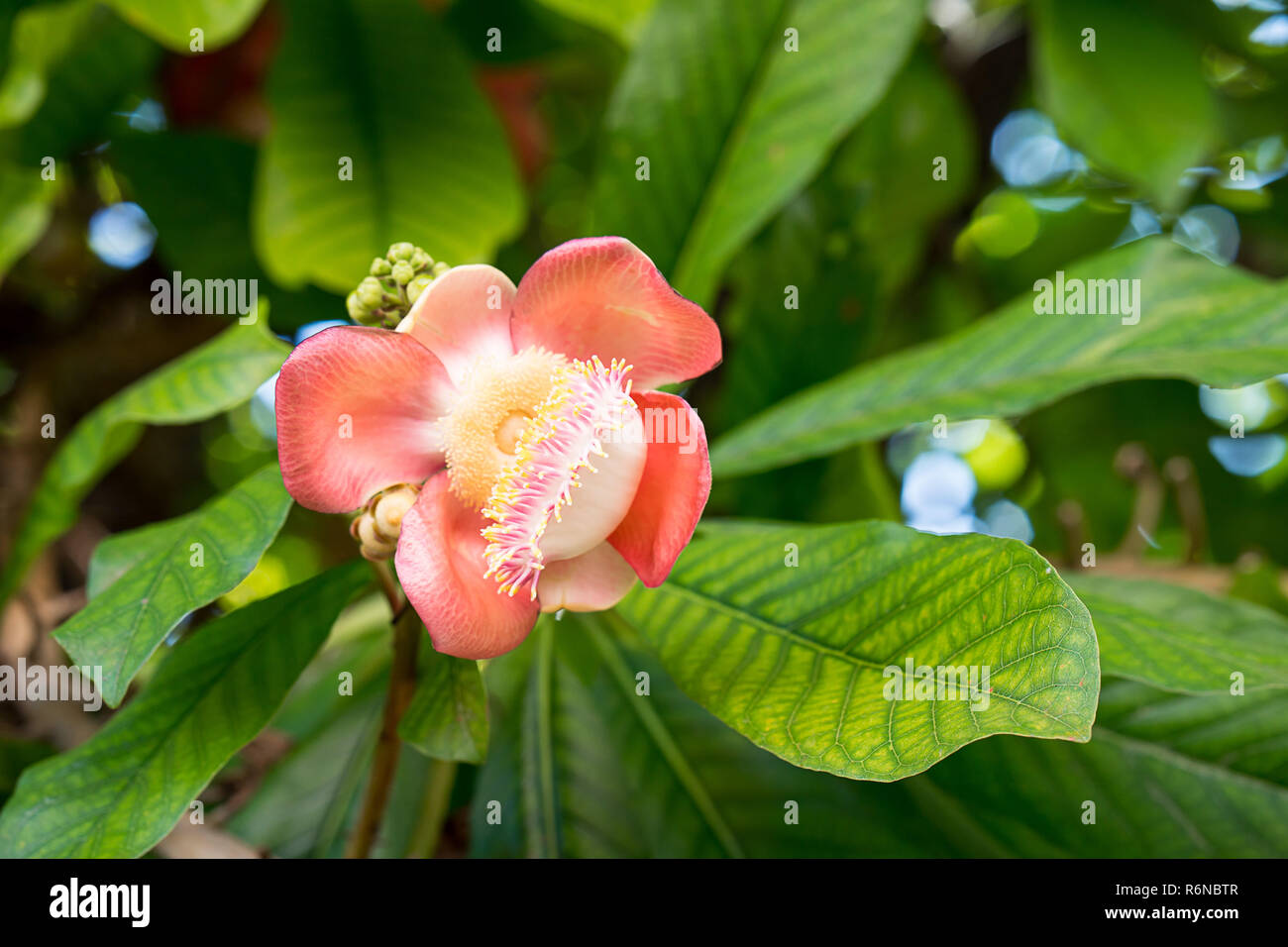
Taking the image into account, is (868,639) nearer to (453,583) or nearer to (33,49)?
(453,583)

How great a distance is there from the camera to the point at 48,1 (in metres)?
1.16

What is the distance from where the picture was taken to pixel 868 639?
567 millimetres

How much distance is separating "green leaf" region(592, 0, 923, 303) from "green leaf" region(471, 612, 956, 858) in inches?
14.5

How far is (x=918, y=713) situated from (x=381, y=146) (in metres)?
1.01

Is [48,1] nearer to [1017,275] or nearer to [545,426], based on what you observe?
[545,426]

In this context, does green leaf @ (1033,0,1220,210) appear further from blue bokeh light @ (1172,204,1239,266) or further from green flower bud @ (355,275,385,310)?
green flower bud @ (355,275,385,310)

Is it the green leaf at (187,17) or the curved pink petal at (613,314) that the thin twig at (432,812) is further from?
the green leaf at (187,17)

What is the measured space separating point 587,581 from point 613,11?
0.82m

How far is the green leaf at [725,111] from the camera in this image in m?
0.91

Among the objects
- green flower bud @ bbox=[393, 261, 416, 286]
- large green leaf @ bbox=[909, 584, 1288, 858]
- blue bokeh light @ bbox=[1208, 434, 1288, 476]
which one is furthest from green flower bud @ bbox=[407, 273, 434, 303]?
blue bokeh light @ bbox=[1208, 434, 1288, 476]

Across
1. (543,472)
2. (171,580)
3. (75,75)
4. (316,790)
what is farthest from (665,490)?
(75,75)

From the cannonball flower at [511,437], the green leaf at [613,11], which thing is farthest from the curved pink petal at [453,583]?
the green leaf at [613,11]

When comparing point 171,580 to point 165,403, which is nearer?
point 171,580
